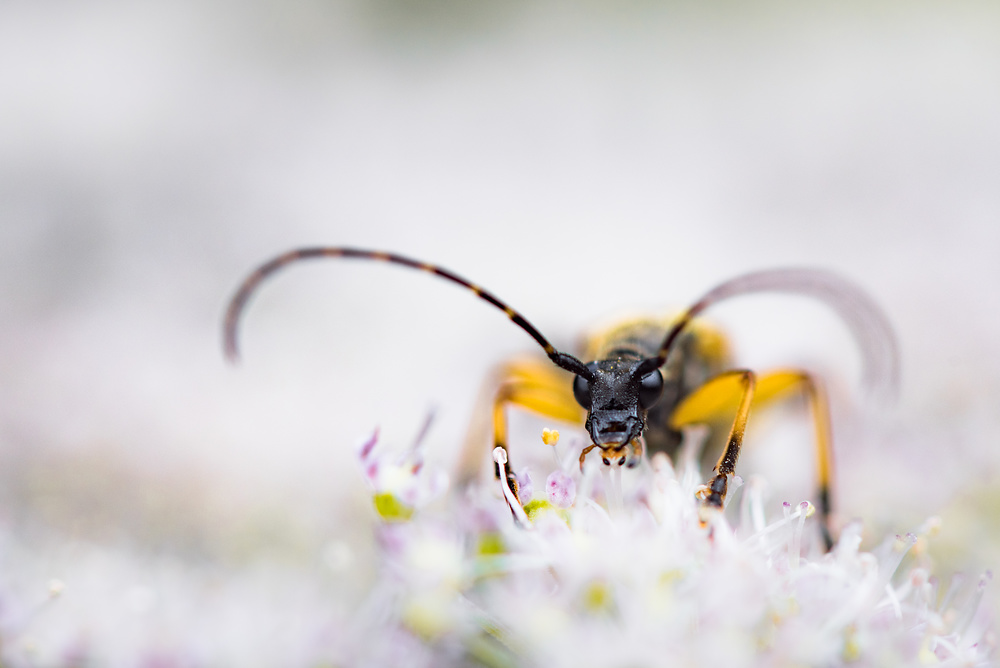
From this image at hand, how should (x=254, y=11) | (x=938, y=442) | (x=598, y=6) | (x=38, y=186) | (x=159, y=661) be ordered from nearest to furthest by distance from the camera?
1. (x=159, y=661)
2. (x=938, y=442)
3. (x=38, y=186)
4. (x=254, y=11)
5. (x=598, y=6)

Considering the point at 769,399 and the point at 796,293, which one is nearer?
the point at 796,293

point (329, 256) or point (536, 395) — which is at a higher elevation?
point (329, 256)

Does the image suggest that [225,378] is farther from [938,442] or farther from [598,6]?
[598,6]

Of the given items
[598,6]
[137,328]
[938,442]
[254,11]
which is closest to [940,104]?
[598,6]

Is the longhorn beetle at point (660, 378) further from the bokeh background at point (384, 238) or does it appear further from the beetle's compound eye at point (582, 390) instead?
the bokeh background at point (384, 238)

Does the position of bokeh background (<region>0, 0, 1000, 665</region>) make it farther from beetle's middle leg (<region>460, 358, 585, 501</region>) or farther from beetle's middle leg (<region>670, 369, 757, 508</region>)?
beetle's middle leg (<region>670, 369, 757, 508</region>)

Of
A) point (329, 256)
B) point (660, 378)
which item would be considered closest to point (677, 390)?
point (660, 378)

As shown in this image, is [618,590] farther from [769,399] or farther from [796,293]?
[769,399]
